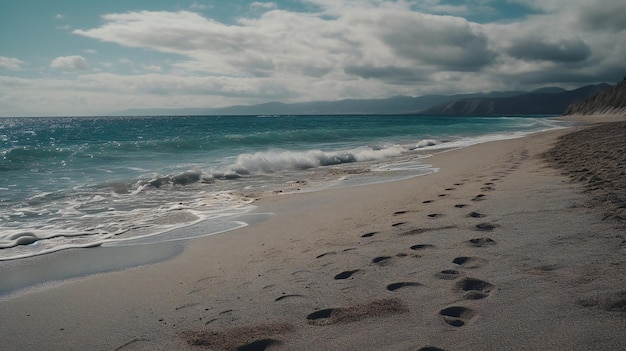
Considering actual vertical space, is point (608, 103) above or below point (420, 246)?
above

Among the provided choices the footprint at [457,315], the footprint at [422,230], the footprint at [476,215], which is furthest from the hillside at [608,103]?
the footprint at [457,315]

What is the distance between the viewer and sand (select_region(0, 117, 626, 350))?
2688 mm

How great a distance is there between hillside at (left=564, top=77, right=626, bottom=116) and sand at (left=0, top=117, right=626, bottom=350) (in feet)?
253

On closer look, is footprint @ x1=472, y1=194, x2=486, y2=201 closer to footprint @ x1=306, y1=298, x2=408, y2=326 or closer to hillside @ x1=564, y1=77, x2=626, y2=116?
footprint @ x1=306, y1=298, x2=408, y2=326

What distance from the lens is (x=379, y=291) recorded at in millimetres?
3389

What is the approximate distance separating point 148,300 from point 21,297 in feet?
4.66

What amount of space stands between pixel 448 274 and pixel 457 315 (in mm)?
724

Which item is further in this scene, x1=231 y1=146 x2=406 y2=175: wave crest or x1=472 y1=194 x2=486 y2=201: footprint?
x1=231 y1=146 x2=406 y2=175: wave crest

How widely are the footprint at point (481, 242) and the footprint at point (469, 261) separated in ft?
1.31

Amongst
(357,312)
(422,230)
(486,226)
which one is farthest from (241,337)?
(486,226)

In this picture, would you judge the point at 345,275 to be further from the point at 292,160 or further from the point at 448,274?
the point at 292,160

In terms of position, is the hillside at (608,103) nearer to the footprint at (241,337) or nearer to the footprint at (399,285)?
the footprint at (399,285)

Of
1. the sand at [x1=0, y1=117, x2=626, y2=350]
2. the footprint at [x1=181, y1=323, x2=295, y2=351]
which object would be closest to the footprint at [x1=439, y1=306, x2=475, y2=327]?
the sand at [x1=0, y1=117, x2=626, y2=350]

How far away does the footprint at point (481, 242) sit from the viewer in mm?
4199
